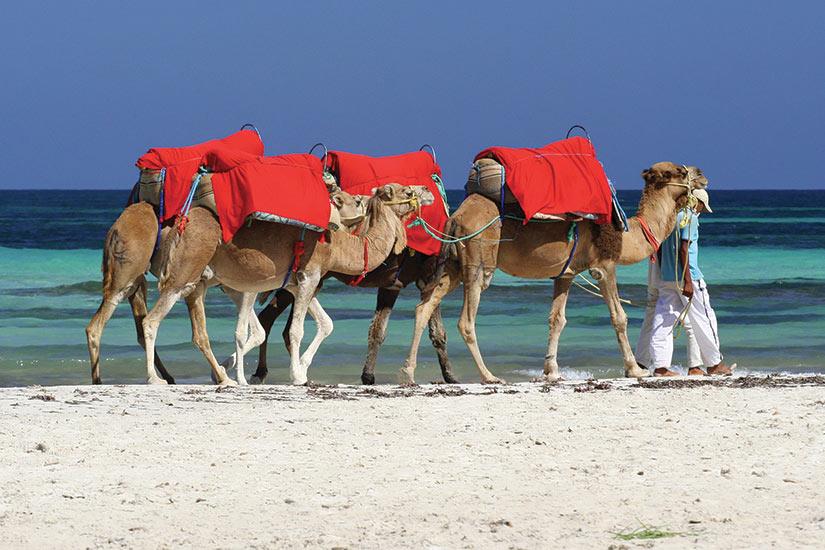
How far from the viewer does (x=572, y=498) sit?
287 inches

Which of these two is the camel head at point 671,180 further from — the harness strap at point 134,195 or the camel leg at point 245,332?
the harness strap at point 134,195

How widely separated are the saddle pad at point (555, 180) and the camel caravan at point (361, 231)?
0.04 ft

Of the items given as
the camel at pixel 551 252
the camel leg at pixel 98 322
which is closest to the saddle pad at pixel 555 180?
the camel at pixel 551 252

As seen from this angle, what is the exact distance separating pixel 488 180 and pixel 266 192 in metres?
1.86

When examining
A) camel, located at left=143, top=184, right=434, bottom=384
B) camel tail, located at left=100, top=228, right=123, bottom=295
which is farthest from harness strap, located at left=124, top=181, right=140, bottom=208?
camel, located at left=143, top=184, right=434, bottom=384

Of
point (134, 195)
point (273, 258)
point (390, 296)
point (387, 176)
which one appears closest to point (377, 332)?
point (390, 296)

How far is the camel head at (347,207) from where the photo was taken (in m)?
12.4

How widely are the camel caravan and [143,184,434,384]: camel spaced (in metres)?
0.01

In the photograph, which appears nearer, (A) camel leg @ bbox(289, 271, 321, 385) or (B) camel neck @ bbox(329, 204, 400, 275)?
(A) camel leg @ bbox(289, 271, 321, 385)

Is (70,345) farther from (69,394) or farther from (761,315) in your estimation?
(761,315)

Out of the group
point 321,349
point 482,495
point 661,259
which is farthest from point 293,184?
point 321,349

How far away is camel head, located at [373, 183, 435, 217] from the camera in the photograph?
12.4 metres

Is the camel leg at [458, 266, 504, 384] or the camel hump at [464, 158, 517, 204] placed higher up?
the camel hump at [464, 158, 517, 204]

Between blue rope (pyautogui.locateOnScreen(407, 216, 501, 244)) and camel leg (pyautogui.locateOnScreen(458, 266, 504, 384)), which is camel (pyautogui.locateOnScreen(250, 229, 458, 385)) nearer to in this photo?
blue rope (pyautogui.locateOnScreen(407, 216, 501, 244))
